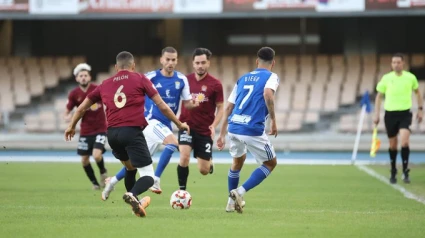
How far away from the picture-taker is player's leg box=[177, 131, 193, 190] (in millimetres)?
15094

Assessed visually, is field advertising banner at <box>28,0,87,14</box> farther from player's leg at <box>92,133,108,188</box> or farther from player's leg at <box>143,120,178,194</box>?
player's leg at <box>143,120,178,194</box>

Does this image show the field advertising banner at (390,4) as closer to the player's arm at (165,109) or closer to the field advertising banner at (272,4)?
the field advertising banner at (272,4)

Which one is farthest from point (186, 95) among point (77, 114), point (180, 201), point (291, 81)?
point (291, 81)

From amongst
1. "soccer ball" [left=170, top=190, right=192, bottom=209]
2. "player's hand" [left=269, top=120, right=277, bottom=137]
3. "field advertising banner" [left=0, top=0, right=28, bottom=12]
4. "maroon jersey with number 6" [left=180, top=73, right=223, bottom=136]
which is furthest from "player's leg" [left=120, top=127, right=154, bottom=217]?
"field advertising banner" [left=0, top=0, right=28, bottom=12]

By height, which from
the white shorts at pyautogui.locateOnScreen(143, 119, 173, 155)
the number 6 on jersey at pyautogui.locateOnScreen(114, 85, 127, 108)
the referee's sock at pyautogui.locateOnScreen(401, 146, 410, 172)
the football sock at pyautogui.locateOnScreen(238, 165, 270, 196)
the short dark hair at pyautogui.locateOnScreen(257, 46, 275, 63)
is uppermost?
the short dark hair at pyautogui.locateOnScreen(257, 46, 275, 63)

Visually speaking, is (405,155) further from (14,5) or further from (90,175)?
(14,5)

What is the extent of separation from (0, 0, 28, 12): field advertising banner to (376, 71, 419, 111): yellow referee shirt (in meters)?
17.8

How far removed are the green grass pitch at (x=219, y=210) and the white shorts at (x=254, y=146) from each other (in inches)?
29.2

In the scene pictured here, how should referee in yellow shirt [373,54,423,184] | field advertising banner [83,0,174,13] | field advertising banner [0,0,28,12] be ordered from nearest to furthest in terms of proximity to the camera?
1. referee in yellow shirt [373,54,423,184]
2. field advertising banner [83,0,174,13]
3. field advertising banner [0,0,28,12]

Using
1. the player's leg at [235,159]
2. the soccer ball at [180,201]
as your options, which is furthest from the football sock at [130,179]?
the player's leg at [235,159]

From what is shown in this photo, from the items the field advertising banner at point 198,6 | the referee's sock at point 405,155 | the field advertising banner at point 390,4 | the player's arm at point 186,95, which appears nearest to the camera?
the player's arm at point 186,95

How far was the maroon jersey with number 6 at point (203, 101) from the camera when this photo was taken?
50.8 ft

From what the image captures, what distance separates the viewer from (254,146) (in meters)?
12.8

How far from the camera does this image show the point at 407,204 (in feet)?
46.8
